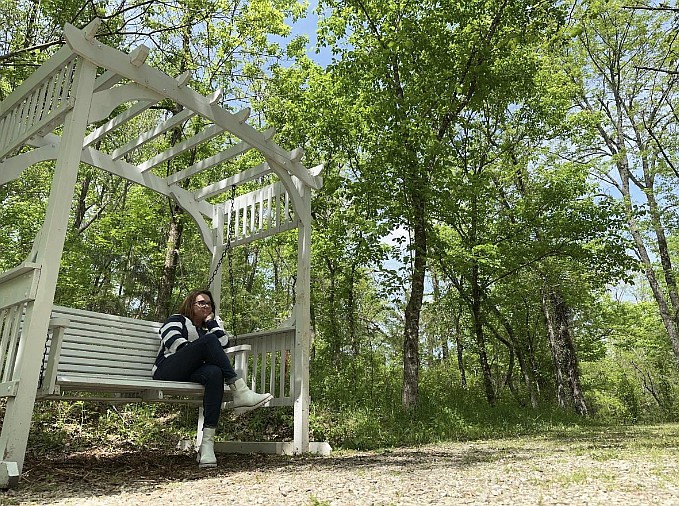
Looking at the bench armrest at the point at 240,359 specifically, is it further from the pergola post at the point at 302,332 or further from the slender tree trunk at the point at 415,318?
the slender tree trunk at the point at 415,318

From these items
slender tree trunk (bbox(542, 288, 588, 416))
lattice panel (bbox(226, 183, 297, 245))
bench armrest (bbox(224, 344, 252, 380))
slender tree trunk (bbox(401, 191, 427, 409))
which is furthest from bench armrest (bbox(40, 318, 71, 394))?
slender tree trunk (bbox(542, 288, 588, 416))

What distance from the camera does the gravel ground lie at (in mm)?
2051

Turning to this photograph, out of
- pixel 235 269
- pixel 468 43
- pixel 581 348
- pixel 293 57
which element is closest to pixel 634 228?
pixel 581 348

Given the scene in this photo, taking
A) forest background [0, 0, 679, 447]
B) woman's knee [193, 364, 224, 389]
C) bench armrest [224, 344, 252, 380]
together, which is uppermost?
forest background [0, 0, 679, 447]

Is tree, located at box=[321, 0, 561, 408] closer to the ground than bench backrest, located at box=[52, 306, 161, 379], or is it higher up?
higher up

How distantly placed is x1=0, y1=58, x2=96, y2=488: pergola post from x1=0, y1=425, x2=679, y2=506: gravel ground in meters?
0.24

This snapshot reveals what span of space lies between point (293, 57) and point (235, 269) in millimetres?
5707

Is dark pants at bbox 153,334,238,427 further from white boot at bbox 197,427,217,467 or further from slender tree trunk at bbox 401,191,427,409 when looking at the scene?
slender tree trunk at bbox 401,191,427,409

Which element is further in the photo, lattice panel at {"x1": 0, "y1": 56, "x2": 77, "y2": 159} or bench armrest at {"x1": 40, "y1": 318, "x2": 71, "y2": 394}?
lattice panel at {"x1": 0, "y1": 56, "x2": 77, "y2": 159}

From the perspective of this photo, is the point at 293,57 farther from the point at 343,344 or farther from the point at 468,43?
the point at 343,344

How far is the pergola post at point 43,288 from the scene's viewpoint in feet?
8.27

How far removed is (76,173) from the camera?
9.86 feet

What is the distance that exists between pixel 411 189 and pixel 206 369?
417 centimetres

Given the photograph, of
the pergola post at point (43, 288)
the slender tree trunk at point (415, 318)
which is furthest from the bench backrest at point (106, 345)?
the slender tree trunk at point (415, 318)
